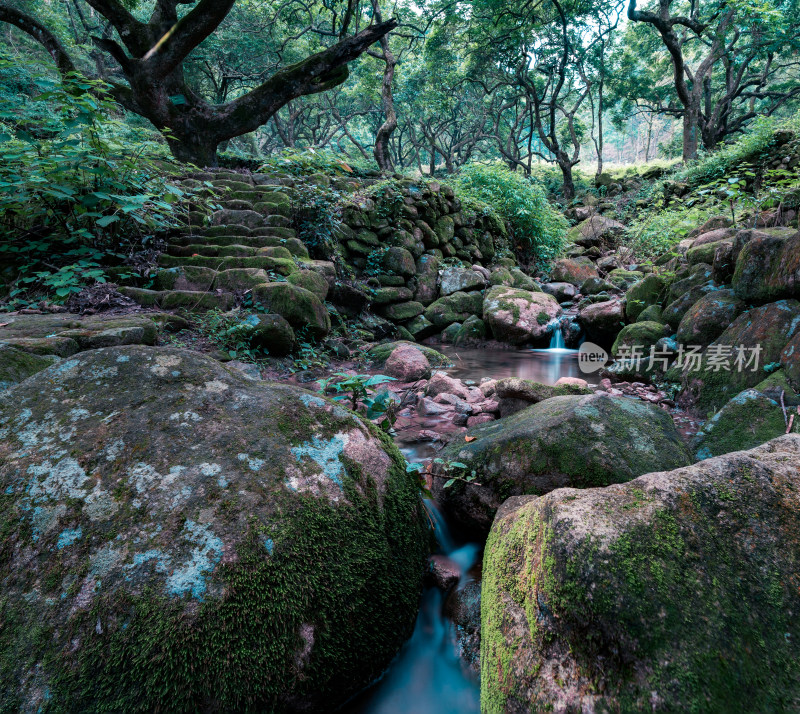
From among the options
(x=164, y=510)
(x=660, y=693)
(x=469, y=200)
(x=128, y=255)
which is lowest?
(x=660, y=693)

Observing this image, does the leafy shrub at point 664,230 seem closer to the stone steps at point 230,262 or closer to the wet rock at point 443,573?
the stone steps at point 230,262

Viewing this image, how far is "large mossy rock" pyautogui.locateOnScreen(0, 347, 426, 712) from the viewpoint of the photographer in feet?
3.58

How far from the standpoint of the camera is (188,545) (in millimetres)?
1230

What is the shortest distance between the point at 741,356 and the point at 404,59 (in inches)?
882

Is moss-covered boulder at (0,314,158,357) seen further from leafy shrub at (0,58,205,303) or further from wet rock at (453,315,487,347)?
wet rock at (453,315,487,347)

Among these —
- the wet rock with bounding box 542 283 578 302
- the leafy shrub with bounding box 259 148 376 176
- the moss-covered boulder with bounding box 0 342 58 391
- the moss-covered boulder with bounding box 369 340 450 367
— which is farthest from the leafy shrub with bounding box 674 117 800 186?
the moss-covered boulder with bounding box 0 342 58 391

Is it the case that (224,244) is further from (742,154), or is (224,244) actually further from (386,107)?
(742,154)

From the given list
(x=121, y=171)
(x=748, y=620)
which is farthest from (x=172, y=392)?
(x=121, y=171)

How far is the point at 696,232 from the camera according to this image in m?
7.79

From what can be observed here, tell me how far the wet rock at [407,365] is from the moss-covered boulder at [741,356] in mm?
2693

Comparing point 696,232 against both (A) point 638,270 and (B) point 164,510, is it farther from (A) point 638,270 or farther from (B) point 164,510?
(B) point 164,510

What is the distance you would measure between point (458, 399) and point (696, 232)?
22.2 feet

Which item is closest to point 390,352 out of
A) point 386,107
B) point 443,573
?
point 443,573

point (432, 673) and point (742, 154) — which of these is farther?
point (742, 154)
